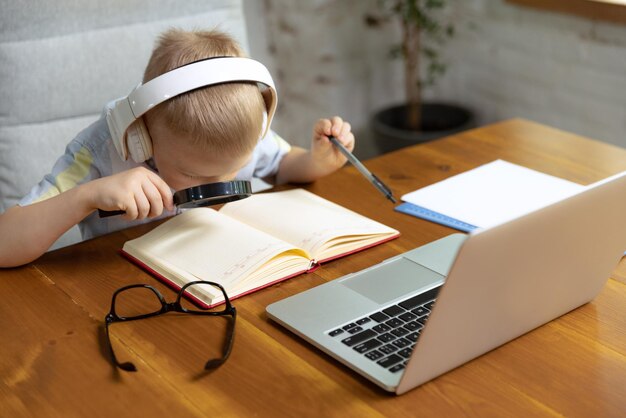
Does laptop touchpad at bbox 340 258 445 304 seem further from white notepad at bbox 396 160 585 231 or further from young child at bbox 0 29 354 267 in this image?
young child at bbox 0 29 354 267

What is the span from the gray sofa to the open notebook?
0.45 metres

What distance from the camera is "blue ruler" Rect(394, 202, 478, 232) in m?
1.23

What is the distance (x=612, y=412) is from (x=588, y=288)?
0.72ft

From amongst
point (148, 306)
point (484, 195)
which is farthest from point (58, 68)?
point (484, 195)

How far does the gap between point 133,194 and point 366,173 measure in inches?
15.1

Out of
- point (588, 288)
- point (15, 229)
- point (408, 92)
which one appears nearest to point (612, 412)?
point (588, 288)

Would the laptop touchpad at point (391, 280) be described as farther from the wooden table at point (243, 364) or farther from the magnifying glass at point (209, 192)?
the magnifying glass at point (209, 192)

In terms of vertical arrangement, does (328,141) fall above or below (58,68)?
below

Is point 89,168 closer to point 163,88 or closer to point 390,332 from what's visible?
point 163,88

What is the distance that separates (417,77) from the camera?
289cm

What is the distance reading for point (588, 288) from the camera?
3.27 feet

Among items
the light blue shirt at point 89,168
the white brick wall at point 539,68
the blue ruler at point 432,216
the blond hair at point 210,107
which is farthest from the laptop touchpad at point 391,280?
the white brick wall at point 539,68

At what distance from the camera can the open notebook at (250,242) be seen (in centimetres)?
108

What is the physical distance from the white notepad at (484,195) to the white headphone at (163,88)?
1.06 ft
